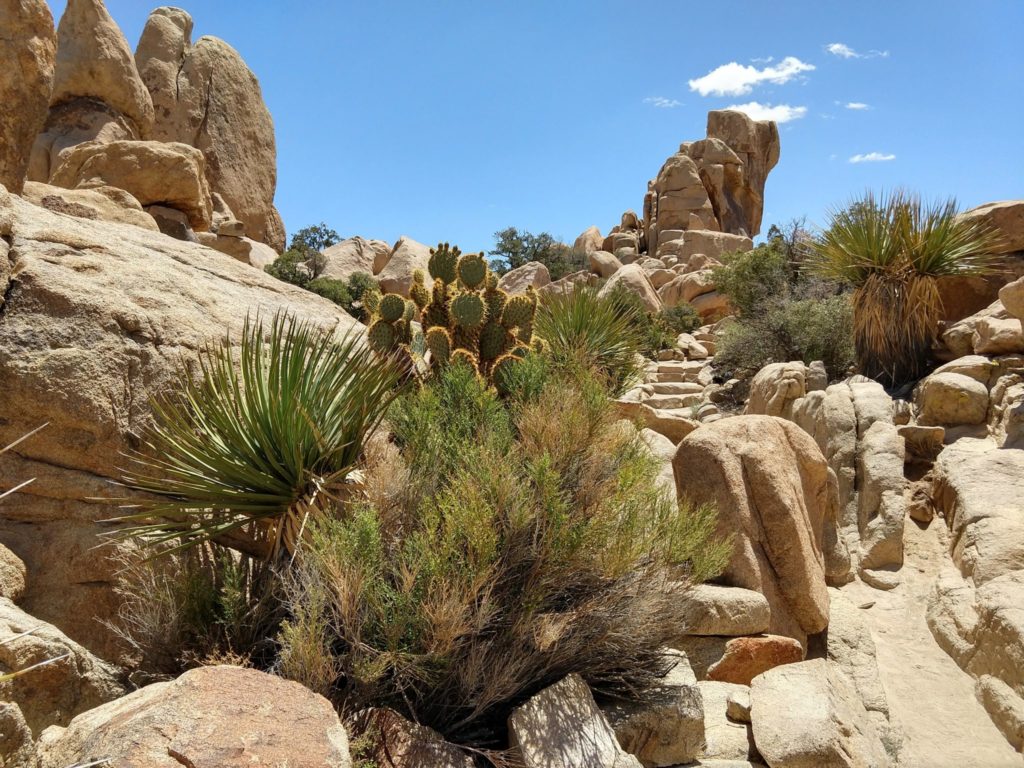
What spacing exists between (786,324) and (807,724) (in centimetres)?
1046

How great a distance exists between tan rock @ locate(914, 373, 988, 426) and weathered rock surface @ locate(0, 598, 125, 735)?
31.0ft

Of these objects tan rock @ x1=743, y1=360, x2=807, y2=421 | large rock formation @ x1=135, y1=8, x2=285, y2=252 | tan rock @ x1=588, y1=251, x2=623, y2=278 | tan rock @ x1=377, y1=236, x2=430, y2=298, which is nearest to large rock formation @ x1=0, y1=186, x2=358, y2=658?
tan rock @ x1=743, y1=360, x2=807, y2=421

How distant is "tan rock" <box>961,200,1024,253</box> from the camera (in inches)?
486

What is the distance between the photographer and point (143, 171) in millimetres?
15125

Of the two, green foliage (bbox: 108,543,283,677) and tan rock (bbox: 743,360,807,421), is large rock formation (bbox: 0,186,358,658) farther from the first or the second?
tan rock (bbox: 743,360,807,421)

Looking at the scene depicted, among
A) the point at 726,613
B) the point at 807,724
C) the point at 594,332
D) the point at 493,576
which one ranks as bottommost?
the point at 807,724

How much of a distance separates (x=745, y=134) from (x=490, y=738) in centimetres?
4538

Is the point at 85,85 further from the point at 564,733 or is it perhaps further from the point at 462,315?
the point at 564,733

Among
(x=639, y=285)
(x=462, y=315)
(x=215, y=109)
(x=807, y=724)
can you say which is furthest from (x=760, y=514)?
(x=215, y=109)

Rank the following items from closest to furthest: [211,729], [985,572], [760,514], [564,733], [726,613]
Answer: [211,729] < [564,733] < [726,613] < [760,514] < [985,572]

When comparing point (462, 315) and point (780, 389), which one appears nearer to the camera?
point (462, 315)

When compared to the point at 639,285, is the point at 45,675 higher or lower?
lower

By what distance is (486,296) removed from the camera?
7391 millimetres

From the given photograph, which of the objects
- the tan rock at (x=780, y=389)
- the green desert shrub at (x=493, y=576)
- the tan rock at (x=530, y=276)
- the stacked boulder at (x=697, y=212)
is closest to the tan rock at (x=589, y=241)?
the stacked boulder at (x=697, y=212)
